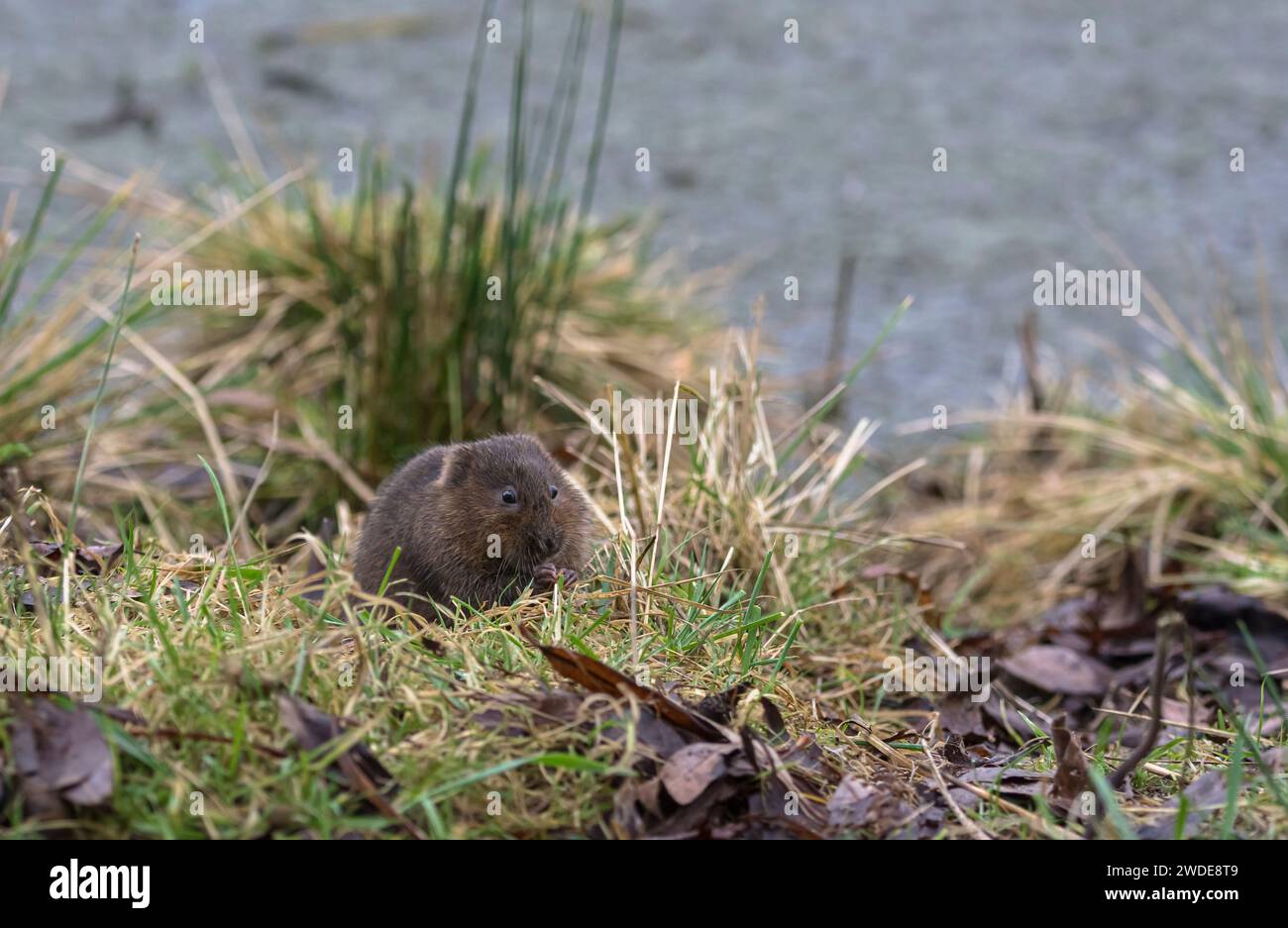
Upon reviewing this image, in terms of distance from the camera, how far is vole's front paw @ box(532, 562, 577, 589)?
350 centimetres

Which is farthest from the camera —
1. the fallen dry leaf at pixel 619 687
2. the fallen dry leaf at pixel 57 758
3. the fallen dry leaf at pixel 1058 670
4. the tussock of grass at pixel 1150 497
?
the tussock of grass at pixel 1150 497

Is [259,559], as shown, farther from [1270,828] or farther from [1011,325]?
[1011,325]

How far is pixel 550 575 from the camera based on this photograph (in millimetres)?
3547

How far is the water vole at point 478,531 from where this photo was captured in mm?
3740

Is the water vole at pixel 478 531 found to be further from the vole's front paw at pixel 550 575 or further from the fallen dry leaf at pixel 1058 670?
the fallen dry leaf at pixel 1058 670

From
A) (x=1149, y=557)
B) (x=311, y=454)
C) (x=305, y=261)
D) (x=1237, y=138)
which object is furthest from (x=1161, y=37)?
(x=311, y=454)

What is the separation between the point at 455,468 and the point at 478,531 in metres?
0.20

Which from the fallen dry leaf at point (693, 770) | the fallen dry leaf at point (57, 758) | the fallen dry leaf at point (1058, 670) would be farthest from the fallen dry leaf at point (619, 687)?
the fallen dry leaf at point (1058, 670)

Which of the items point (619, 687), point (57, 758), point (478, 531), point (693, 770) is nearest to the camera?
point (57, 758)

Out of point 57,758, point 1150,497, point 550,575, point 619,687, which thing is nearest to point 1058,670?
point 1150,497

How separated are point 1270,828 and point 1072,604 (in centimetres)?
256

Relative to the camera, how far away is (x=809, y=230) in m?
8.26

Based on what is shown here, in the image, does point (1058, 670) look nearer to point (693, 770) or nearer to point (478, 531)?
point (478, 531)

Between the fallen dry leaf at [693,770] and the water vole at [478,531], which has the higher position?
the water vole at [478,531]
